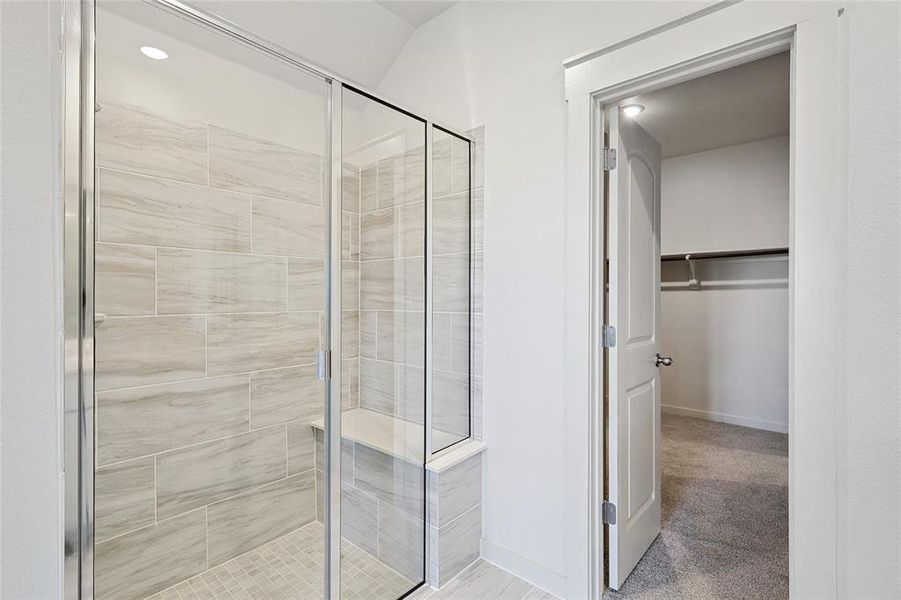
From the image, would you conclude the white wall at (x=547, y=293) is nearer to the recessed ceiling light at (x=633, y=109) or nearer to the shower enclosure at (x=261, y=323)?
the shower enclosure at (x=261, y=323)

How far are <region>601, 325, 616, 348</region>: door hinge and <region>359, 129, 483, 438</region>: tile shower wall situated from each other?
568mm

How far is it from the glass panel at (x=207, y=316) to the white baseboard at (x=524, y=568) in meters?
0.80

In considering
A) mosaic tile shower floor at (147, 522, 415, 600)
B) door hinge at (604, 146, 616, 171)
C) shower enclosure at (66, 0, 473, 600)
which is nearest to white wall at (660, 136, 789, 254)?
door hinge at (604, 146, 616, 171)

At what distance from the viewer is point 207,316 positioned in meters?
1.66

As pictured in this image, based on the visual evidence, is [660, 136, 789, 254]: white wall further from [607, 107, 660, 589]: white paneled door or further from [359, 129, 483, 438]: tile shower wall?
[359, 129, 483, 438]: tile shower wall

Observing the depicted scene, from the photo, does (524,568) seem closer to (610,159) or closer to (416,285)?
(416,285)

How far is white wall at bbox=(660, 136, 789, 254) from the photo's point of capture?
365cm

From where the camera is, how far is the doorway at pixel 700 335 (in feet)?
6.00

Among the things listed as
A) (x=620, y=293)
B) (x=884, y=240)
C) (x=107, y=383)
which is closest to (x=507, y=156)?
(x=620, y=293)

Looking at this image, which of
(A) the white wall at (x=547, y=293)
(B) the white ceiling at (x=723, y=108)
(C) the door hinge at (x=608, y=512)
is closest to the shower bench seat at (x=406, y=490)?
(A) the white wall at (x=547, y=293)

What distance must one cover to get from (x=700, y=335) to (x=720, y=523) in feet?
7.63

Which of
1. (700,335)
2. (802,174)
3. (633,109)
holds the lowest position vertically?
(700,335)

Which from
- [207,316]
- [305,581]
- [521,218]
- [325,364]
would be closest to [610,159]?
[521,218]

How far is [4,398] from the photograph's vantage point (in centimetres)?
64
